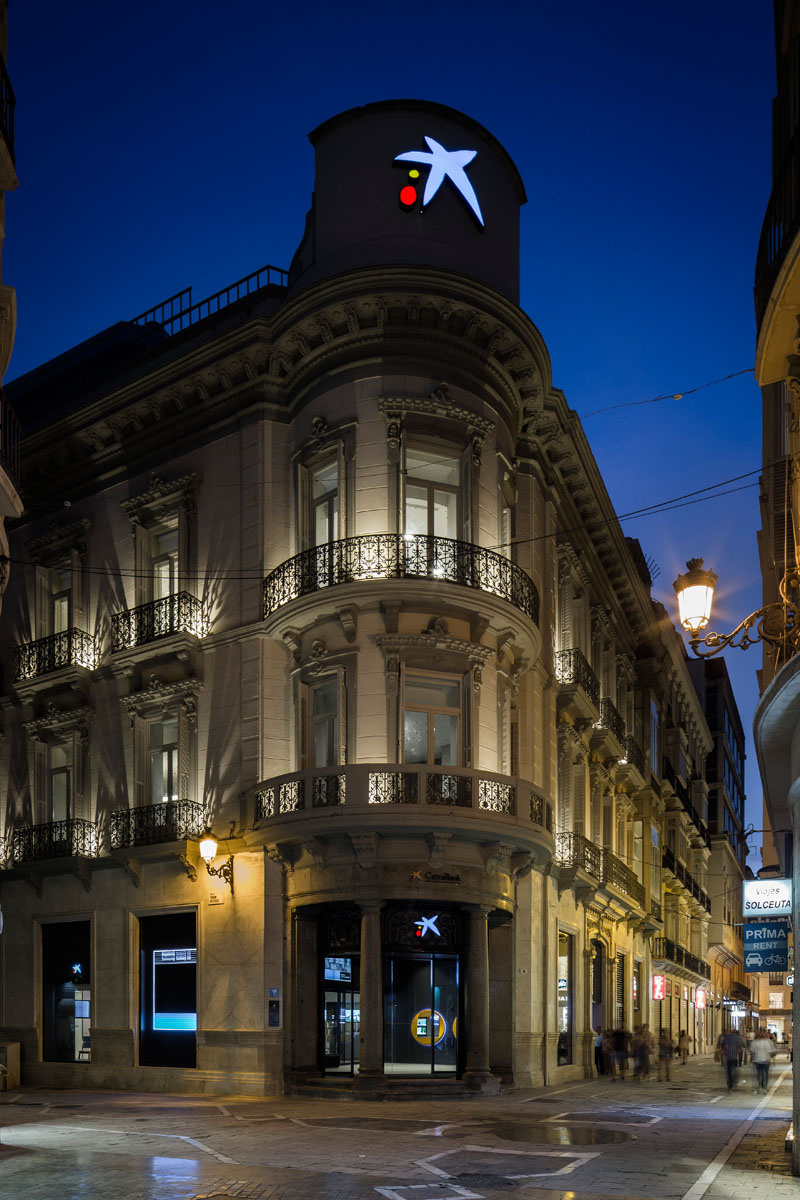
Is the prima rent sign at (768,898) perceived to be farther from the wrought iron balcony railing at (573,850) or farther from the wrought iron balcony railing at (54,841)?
the wrought iron balcony railing at (54,841)

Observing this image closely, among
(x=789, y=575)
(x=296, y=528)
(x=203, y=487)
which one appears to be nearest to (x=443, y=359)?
(x=296, y=528)

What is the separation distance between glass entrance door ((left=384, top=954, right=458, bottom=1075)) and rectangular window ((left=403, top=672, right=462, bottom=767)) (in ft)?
13.3

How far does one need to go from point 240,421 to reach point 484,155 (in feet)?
27.4

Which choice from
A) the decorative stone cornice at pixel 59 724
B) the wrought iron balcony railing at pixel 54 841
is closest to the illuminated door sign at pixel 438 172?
the decorative stone cornice at pixel 59 724

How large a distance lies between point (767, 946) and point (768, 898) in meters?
0.65

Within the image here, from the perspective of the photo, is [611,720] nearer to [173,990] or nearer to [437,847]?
[437,847]

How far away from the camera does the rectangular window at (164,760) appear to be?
28.3 metres

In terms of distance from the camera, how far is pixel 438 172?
1049 inches

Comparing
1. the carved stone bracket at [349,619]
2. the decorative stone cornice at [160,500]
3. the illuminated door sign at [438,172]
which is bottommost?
the carved stone bracket at [349,619]

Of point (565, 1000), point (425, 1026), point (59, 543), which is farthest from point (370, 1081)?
point (59, 543)

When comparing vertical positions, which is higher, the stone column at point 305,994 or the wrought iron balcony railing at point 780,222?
the wrought iron balcony railing at point 780,222

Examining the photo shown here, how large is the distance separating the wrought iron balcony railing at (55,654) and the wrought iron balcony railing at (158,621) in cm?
114

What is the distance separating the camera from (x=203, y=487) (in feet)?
94.7

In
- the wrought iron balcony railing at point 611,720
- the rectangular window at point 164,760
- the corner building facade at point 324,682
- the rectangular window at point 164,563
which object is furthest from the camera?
the wrought iron balcony railing at point 611,720
